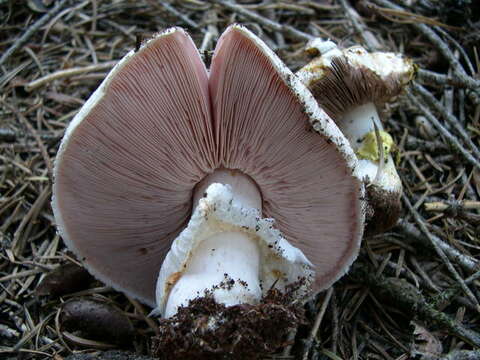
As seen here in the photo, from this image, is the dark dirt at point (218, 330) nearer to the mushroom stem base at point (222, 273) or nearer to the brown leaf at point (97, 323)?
the mushroom stem base at point (222, 273)

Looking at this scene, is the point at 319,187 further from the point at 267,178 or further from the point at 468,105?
the point at 468,105

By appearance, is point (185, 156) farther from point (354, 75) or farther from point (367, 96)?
point (367, 96)

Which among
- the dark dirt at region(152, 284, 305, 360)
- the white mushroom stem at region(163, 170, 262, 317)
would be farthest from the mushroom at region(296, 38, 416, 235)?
the dark dirt at region(152, 284, 305, 360)

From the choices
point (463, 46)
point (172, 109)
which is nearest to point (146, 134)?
point (172, 109)

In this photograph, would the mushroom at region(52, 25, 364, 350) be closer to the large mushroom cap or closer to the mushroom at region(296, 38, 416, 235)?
the large mushroom cap

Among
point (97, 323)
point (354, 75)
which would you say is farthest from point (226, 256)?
point (354, 75)

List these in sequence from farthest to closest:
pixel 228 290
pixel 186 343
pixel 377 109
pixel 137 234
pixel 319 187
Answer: pixel 377 109
pixel 137 234
pixel 319 187
pixel 228 290
pixel 186 343
